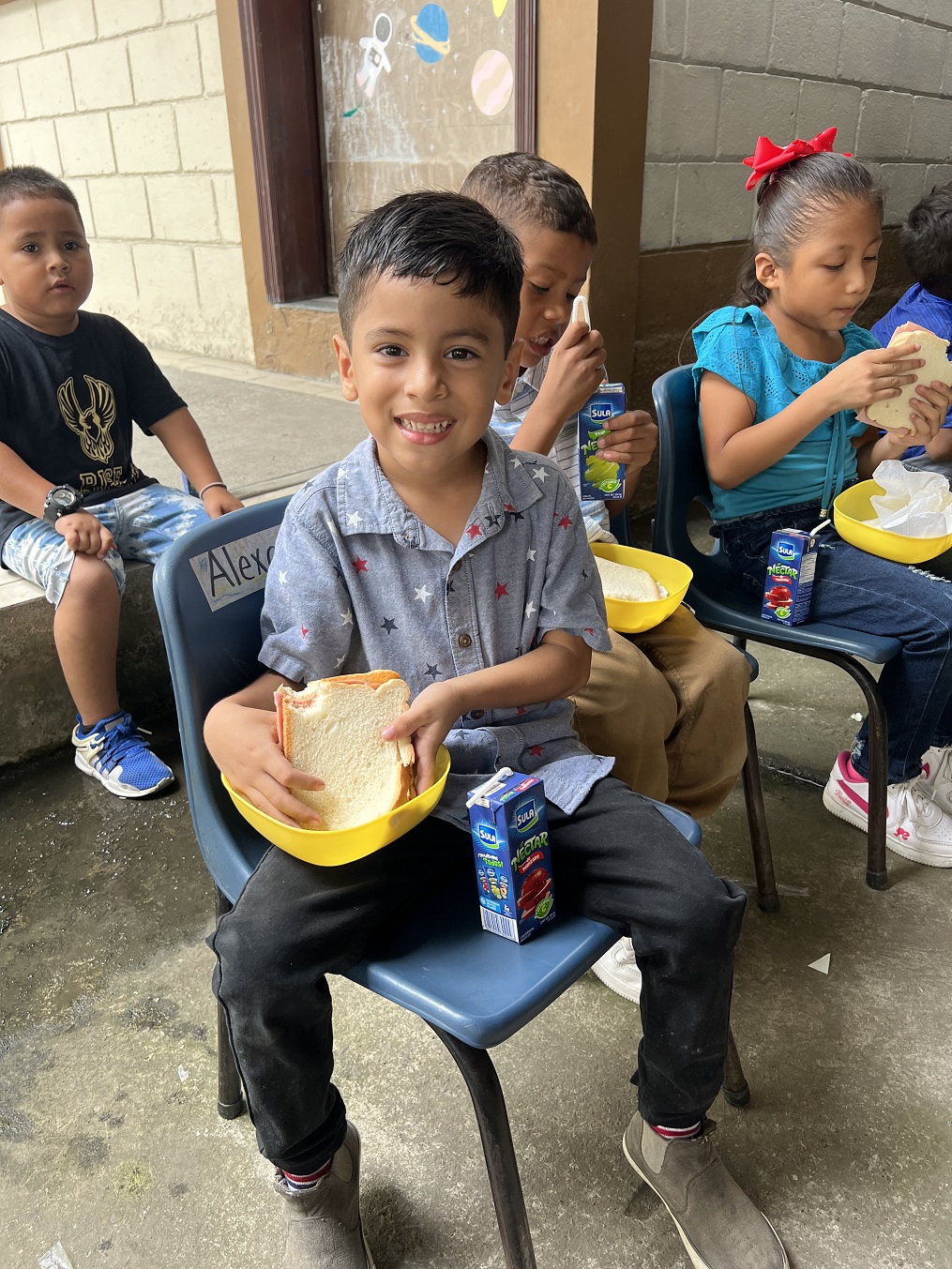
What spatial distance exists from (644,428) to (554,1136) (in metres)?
1.17

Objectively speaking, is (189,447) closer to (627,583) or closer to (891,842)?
(627,583)

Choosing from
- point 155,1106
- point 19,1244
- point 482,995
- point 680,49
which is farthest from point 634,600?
point 680,49

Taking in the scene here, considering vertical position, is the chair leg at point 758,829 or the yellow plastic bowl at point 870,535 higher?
the yellow plastic bowl at point 870,535

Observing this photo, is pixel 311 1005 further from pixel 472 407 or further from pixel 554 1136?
pixel 472 407

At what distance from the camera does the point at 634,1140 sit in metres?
1.33

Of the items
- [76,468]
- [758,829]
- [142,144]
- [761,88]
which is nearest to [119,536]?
[76,468]

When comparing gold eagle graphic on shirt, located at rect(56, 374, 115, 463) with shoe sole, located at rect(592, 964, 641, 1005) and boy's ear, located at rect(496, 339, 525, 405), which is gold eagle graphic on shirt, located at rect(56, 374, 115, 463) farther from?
shoe sole, located at rect(592, 964, 641, 1005)

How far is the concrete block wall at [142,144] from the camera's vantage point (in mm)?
4621

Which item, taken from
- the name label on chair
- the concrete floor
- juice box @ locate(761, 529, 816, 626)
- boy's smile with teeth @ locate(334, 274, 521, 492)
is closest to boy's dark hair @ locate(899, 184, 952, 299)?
juice box @ locate(761, 529, 816, 626)

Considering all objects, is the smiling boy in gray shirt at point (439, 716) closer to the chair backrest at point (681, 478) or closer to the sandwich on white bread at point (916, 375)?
the chair backrest at point (681, 478)

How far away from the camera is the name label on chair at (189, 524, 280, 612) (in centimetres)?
124

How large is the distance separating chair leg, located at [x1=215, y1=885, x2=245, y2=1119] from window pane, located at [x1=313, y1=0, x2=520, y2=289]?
2.91 m

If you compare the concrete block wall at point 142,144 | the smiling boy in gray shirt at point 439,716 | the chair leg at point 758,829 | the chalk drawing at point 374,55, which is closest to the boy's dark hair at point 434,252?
the smiling boy in gray shirt at point 439,716

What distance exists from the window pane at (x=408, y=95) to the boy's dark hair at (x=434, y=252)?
8.16ft
